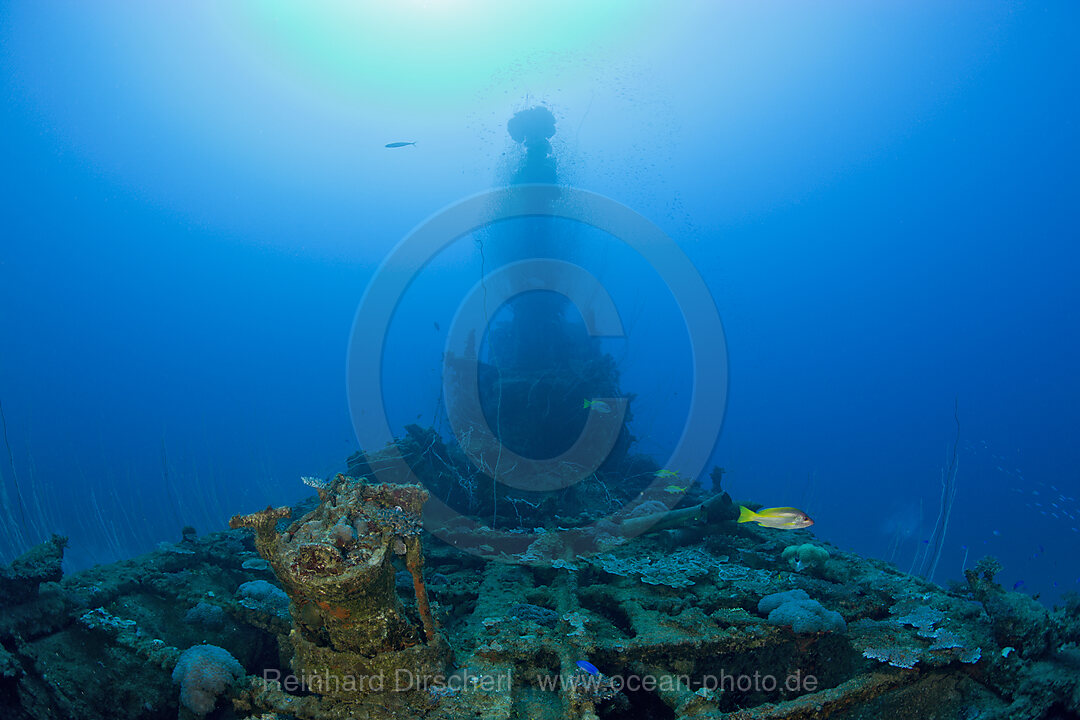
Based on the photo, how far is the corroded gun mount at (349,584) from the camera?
10.7ft

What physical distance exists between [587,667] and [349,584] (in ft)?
6.97

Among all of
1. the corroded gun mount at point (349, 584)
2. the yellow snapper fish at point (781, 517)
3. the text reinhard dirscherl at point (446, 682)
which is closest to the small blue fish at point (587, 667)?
the text reinhard dirscherl at point (446, 682)

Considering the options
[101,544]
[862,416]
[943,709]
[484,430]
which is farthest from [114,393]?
[862,416]

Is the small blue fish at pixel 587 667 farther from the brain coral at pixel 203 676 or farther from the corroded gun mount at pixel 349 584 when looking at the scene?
the brain coral at pixel 203 676

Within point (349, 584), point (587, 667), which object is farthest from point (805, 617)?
point (349, 584)

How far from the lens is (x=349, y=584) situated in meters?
3.22

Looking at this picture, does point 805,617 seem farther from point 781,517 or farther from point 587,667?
point 587,667

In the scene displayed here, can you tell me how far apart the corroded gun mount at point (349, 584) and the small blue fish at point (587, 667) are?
1.20 m

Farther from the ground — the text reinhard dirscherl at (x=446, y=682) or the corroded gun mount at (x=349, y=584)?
the corroded gun mount at (x=349, y=584)

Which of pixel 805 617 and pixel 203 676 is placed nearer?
pixel 203 676

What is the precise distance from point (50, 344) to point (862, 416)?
138107 mm

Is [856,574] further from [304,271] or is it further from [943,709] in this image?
[304,271]

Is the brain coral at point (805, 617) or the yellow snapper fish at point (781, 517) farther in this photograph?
the yellow snapper fish at point (781, 517)

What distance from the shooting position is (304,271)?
9519cm
